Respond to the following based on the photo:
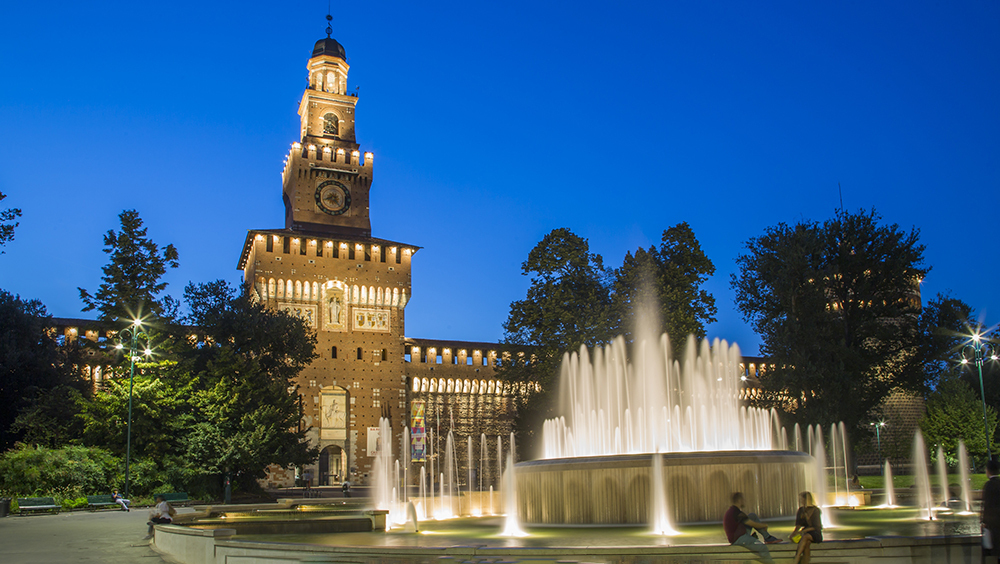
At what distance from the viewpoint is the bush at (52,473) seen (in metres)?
24.2

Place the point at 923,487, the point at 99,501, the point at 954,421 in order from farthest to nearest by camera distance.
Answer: the point at 954,421 → the point at 99,501 → the point at 923,487

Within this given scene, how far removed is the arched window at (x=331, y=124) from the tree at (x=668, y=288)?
2633 cm

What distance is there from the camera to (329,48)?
52438 millimetres

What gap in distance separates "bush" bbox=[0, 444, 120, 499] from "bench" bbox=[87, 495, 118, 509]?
61.5 inches

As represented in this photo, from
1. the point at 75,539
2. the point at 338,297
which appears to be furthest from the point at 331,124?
the point at 75,539

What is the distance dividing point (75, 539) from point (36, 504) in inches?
359

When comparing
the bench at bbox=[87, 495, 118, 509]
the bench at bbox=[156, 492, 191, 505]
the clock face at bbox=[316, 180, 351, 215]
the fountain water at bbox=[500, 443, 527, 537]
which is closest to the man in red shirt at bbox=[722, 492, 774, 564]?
the fountain water at bbox=[500, 443, 527, 537]

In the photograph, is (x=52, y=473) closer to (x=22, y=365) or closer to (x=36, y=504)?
(x=36, y=504)

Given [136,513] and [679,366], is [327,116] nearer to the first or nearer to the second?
[679,366]

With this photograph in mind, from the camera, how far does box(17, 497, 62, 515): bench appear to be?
20.7m

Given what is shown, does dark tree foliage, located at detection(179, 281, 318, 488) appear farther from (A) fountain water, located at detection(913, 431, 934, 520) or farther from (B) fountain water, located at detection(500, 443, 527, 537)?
(A) fountain water, located at detection(913, 431, 934, 520)

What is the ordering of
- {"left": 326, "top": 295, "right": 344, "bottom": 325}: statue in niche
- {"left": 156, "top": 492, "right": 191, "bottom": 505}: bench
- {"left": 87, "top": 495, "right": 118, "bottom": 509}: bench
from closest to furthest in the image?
{"left": 87, "top": 495, "right": 118, "bottom": 509}: bench < {"left": 156, "top": 492, "right": 191, "bottom": 505}: bench < {"left": 326, "top": 295, "right": 344, "bottom": 325}: statue in niche

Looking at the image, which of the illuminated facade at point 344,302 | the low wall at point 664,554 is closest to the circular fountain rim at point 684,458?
the low wall at point 664,554

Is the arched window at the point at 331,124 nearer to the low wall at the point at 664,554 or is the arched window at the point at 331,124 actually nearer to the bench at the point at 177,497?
the bench at the point at 177,497
